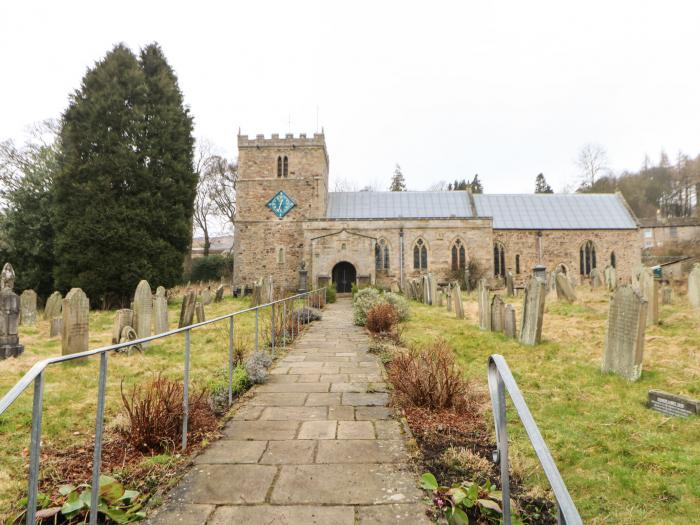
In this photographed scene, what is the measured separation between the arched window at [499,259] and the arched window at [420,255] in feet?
17.2

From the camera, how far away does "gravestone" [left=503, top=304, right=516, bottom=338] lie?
8431 millimetres

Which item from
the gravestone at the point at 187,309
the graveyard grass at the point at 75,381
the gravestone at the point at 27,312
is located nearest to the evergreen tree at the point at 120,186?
the gravestone at the point at 27,312

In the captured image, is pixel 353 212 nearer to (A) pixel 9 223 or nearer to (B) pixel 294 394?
(A) pixel 9 223

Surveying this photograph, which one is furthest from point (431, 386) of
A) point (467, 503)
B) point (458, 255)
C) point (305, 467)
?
point (458, 255)

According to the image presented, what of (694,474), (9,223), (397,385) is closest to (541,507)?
(694,474)

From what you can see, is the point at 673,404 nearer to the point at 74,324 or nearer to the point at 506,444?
the point at 506,444

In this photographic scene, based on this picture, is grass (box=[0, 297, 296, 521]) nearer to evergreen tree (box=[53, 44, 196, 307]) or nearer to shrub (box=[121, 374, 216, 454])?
shrub (box=[121, 374, 216, 454])

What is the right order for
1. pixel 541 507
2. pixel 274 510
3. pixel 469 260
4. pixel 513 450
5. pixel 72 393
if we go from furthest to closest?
pixel 469 260, pixel 72 393, pixel 513 450, pixel 541 507, pixel 274 510

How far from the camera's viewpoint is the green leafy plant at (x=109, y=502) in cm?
225

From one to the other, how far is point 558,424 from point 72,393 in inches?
222

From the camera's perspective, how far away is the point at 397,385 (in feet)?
15.1

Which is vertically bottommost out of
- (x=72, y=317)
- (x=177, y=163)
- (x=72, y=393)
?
(x=72, y=393)

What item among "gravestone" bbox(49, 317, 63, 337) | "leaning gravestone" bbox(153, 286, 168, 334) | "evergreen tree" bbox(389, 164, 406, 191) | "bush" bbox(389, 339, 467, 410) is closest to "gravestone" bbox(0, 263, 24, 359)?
"gravestone" bbox(49, 317, 63, 337)

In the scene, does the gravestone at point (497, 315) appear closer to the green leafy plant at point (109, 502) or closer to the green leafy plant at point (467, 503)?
the green leafy plant at point (467, 503)
